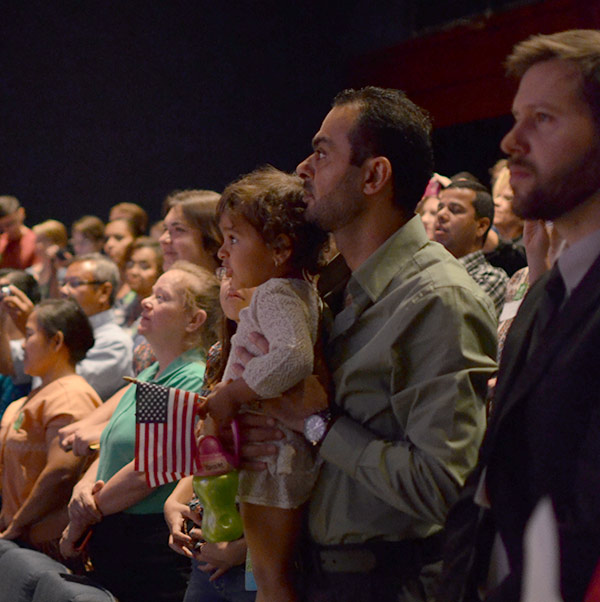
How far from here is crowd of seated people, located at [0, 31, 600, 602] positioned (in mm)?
1192

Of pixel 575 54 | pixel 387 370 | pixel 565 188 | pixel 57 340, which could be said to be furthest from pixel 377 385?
pixel 57 340

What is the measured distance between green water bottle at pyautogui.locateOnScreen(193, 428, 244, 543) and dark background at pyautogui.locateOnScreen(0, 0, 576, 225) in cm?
562

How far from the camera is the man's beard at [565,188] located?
4.01ft

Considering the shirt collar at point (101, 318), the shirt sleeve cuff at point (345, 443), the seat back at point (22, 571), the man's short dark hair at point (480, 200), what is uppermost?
the shirt sleeve cuff at point (345, 443)

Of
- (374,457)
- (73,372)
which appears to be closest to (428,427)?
(374,457)

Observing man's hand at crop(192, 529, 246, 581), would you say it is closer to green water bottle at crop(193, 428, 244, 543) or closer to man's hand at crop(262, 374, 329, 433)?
green water bottle at crop(193, 428, 244, 543)

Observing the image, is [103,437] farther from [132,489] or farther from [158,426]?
[158,426]

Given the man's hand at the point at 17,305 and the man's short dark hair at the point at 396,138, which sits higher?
the man's short dark hair at the point at 396,138

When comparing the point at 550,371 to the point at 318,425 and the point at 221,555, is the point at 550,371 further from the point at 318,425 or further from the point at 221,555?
the point at 221,555

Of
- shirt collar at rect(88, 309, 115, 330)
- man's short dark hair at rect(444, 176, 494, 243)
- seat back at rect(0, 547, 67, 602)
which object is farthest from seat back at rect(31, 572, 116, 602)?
man's short dark hair at rect(444, 176, 494, 243)

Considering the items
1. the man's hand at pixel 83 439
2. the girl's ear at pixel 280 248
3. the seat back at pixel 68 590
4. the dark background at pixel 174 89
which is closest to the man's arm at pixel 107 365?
the man's hand at pixel 83 439

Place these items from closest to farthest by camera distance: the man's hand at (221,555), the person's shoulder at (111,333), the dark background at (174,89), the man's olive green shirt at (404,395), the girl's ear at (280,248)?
the man's olive green shirt at (404,395) → the girl's ear at (280,248) → the man's hand at (221,555) → the person's shoulder at (111,333) → the dark background at (174,89)

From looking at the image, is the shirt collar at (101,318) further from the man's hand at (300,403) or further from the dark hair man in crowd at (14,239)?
the man's hand at (300,403)

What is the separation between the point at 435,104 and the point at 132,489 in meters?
5.59
